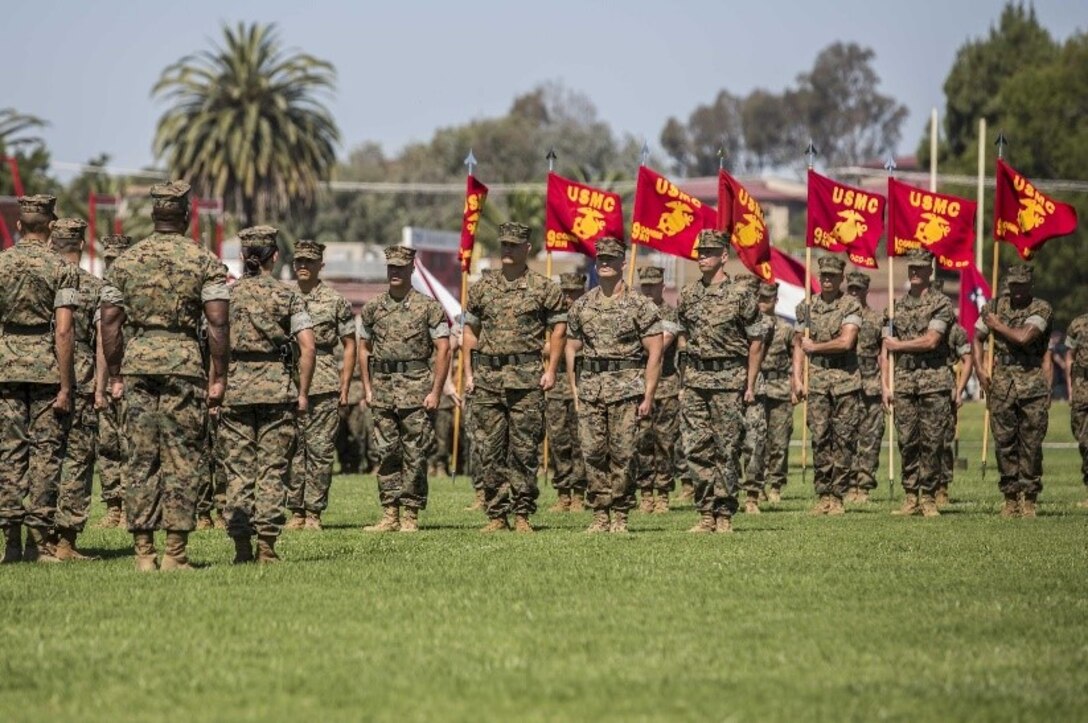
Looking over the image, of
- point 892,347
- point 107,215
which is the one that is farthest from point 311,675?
point 107,215

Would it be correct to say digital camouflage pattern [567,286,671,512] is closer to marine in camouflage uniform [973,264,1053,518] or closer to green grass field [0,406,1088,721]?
green grass field [0,406,1088,721]

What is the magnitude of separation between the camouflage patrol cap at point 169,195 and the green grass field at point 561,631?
94.9 inches

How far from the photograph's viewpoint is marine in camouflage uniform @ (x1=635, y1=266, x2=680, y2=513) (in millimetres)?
21750

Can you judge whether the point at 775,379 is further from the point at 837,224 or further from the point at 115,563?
the point at 115,563

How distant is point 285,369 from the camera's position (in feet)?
48.5

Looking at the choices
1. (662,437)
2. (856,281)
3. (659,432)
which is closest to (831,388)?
(856,281)

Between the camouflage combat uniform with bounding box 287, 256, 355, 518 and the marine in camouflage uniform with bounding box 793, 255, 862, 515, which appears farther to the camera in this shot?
the marine in camouflage uniform with bounding box 793, 255, 862, 515

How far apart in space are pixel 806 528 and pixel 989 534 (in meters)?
1.64

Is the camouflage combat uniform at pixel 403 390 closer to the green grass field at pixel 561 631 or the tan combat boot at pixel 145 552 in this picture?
the green grass field at pixel 561 631

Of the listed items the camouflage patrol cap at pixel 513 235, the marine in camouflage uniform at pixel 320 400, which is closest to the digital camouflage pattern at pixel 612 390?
the camouflage patrol cap at pixel 513 235

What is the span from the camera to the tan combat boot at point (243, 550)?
1449 cm

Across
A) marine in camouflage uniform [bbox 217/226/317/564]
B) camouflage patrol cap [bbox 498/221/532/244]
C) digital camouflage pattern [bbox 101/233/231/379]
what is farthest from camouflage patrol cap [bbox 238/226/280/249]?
camouflage patrol cap [bbox 498/221/532/244]

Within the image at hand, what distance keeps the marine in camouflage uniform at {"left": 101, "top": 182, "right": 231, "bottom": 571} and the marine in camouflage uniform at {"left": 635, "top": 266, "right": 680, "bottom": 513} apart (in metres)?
8.27

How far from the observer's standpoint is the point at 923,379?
19.9 m
